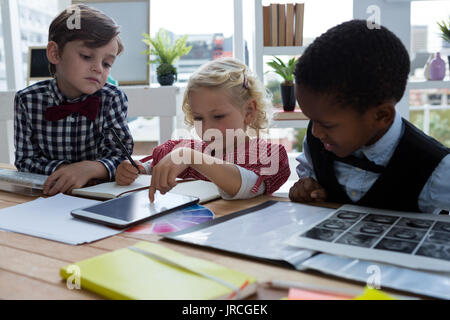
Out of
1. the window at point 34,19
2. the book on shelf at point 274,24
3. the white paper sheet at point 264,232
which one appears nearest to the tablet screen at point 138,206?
the white paper sheet at point 264,232

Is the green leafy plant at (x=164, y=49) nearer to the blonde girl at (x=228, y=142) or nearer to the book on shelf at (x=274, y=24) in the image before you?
the book on shelf at (x=274, y=24)

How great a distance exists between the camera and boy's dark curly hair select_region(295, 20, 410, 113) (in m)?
0.74

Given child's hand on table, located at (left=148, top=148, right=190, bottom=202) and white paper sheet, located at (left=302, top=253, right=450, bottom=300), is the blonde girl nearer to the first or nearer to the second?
child's hand on table, located at (left=148, top=148, right=190, bottom=202)

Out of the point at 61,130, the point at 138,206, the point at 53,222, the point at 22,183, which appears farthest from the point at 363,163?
the point at 61,130

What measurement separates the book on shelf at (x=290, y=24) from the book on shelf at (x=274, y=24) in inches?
2.6

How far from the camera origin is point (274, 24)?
2604mm

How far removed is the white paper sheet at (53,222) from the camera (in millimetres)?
685

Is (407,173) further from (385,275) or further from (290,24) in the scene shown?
(290,24)

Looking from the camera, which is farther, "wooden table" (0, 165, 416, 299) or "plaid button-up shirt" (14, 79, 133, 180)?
"plaid button-up shirt" (14, 79, 133, 180)

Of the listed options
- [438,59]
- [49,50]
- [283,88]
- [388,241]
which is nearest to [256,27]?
[283,88]

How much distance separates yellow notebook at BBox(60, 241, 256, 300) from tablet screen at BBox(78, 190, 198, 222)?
0.20 meters

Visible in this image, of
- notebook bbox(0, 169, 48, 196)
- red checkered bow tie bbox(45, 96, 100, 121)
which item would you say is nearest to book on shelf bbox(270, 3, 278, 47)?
red checkered bow tie bbox(45, 96, 100, 121)
